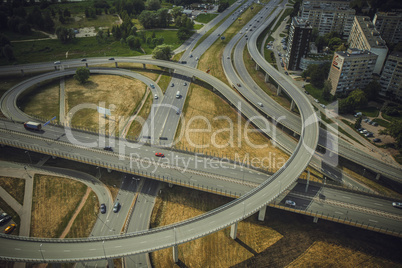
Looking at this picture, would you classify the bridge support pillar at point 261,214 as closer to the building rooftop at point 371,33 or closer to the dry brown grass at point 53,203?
the dry brown grass at point 53,203

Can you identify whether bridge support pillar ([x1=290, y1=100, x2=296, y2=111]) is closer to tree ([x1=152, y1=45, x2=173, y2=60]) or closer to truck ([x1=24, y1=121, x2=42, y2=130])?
tree ([x1=152, y1=45, x2=173, y2=60])

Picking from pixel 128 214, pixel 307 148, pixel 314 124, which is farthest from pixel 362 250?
pixel 128 214

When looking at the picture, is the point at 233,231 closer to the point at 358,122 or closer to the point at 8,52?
the point at 358,122

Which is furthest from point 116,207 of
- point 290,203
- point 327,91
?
point 327,91

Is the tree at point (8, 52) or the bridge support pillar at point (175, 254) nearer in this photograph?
the bridge support pillar at point (175, 254)

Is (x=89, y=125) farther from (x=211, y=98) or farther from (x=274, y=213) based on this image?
(x=274, y=213)

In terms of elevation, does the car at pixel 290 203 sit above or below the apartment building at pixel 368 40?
below

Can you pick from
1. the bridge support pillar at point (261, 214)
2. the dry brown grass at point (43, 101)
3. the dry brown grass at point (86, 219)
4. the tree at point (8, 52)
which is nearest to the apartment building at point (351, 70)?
the bridge support pillar at point (261, 214)
